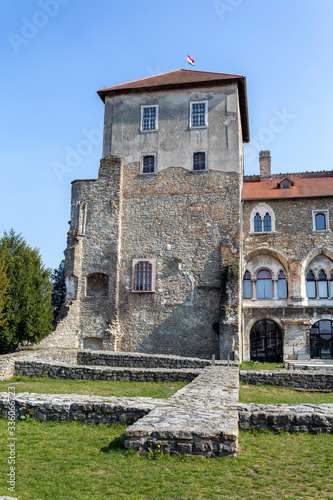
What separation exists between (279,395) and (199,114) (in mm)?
18116

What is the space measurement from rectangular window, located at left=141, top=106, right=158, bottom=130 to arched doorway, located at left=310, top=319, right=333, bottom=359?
50.5ft

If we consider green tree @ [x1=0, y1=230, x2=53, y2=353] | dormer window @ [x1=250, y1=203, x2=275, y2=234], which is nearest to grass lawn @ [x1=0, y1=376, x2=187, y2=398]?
green tree @ [x1=0, y1=230, x2=53, y2=353]

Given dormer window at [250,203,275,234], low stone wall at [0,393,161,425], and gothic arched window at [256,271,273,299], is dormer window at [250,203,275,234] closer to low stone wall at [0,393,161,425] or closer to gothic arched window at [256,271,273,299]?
gothic arched window at [256,271,273,299]

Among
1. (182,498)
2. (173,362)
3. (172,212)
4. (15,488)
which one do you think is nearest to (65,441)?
(15,488)

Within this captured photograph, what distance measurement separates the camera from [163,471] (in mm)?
5602

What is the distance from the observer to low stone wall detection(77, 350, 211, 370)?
59.2 ft

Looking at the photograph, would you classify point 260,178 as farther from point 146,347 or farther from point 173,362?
point 173,362

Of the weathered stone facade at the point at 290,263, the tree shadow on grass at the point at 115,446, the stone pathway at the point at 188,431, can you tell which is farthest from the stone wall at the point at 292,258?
the tree shadow on grass at the point at 115,446

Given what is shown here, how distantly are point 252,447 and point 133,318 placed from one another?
18261 millimetres

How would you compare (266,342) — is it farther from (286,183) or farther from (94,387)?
(94,387)

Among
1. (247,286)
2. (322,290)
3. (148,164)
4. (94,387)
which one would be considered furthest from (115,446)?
(322,290)

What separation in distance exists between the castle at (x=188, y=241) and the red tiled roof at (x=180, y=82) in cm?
8

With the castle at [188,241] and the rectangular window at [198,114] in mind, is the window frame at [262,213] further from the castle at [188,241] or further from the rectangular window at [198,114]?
the rectangular window at [198,114]

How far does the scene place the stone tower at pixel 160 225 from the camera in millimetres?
24250
